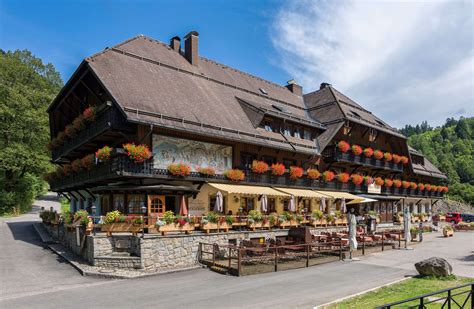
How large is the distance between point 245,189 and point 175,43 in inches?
580

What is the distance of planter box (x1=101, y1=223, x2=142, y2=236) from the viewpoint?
16844mm

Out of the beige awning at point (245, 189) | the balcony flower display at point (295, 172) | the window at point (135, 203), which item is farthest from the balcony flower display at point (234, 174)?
the window at point (135, 203)

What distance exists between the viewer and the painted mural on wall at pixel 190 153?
20.3 m

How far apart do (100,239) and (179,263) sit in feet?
12.8

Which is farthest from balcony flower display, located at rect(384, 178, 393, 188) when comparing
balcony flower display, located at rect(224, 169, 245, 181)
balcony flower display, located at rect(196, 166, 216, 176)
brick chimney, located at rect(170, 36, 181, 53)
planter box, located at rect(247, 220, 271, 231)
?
brick chimney, located at rect(170, 36, 181, 53)

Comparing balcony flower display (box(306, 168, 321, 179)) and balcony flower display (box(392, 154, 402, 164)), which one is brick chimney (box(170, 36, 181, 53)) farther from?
balcony flower display (box(392, 154, 402, 164))

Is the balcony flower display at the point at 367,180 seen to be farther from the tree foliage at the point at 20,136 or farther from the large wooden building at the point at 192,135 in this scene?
the tree foliage at the point at 20,136

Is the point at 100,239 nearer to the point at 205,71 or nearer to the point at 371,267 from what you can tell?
the point at 371,267

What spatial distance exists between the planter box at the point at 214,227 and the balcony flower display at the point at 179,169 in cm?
336

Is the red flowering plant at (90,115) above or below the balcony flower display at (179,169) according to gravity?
above

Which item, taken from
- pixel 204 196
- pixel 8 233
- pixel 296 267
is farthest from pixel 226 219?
pixel 8 233

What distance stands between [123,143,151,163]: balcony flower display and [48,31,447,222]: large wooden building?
0.26 metres

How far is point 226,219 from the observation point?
65.7ft

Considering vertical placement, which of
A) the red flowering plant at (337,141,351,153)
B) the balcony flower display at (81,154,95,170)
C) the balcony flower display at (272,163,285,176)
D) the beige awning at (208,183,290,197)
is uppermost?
the red flowering plant at (337,141,351,153)
